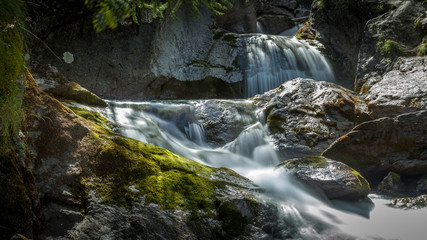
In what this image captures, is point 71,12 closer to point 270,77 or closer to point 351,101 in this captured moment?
point 270,77

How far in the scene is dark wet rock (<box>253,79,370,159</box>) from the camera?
711cm

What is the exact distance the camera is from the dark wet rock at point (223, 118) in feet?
25.2

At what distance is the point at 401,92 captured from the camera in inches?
283

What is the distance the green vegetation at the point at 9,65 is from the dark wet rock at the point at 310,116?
5761mm

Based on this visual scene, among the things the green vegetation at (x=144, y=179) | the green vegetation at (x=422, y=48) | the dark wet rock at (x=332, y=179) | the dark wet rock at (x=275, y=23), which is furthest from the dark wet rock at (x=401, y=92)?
the dark wet rock at (x=275, y=23)

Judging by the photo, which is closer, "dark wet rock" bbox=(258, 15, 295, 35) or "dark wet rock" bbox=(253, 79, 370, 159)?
"dark wet rock" bbox=(253, 79, 370, 159)

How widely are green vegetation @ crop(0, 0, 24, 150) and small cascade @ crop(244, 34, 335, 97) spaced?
10.3 metres

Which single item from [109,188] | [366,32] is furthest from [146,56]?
[109,188]

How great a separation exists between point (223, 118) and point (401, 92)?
441 centimetres

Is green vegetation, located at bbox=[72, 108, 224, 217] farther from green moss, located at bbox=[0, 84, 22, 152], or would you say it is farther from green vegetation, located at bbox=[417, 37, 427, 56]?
green vegetation, located at bbox=[417, 37, 427, 56]

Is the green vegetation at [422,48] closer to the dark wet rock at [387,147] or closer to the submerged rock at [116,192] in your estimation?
the dark wet rock at [387,147]

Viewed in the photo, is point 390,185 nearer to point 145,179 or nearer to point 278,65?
point 145,179

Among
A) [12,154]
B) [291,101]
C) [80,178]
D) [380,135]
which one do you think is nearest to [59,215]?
[80,178]

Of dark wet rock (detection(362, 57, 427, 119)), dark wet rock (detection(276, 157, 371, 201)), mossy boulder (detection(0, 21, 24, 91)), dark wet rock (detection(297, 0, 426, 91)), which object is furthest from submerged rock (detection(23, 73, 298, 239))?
dark wet rock (detection(297, 0, 426, 91))
